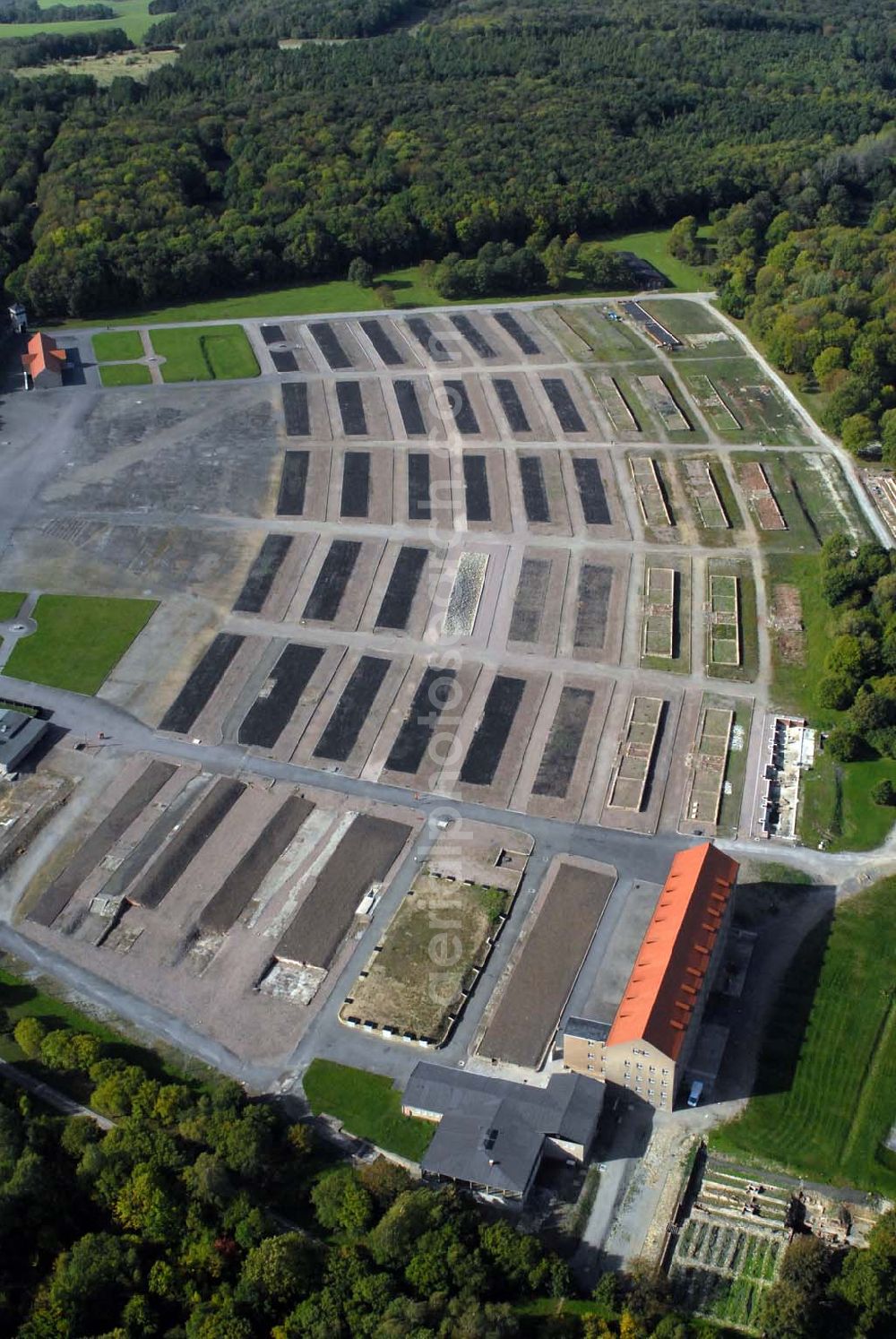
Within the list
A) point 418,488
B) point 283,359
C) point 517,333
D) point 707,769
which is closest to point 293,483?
point 418,488

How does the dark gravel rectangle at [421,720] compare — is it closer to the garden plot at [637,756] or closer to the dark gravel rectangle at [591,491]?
the garden plot at [637,756]

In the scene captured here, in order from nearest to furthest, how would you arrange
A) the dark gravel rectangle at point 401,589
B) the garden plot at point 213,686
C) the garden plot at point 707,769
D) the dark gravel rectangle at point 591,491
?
the garden plot at point 707,769 → the garden plot at point 213,686 → the dark gravel rectangle at point 401,589 → the dark gravel rectangle at point 591,491

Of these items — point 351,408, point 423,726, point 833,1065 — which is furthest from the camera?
point 351,408

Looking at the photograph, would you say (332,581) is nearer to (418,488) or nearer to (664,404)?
(418,488)

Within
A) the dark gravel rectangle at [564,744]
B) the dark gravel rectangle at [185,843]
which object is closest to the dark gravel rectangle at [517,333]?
the dark gravel rectangle at [564,744]

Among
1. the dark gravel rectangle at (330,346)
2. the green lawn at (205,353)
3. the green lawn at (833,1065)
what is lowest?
the green lawn at (833,1065)

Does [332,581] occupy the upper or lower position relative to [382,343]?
lower
